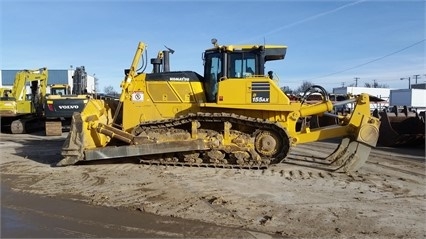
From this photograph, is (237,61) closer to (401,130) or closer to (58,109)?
(401,130)

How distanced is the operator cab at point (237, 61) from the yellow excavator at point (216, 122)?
0.08 feet

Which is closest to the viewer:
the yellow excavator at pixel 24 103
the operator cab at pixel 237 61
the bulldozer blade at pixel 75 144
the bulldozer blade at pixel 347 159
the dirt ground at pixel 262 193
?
the dirt ground at pixel 262 193

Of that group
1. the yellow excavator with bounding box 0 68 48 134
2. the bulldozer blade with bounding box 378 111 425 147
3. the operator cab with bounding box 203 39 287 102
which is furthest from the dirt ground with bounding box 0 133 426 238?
the yellow excavator with bounding box 0 68 48 134

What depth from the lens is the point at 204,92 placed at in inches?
433

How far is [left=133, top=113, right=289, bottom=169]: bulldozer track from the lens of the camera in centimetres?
998

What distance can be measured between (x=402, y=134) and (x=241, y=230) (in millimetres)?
12745

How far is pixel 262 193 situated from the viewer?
7.43m

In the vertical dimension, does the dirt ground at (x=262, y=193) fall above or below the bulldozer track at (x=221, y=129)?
below

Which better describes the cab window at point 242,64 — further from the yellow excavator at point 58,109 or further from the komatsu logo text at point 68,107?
the komatsu logo text at point 68,107

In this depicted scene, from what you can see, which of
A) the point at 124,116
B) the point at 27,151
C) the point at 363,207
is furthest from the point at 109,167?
the point at 363,207

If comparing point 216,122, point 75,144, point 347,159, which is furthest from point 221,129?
point 75,144

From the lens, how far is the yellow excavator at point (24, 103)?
71.5ft

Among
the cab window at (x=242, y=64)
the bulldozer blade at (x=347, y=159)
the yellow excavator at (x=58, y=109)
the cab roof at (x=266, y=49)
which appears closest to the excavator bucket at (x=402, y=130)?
the bulldozer blade at (x=347, y=159)

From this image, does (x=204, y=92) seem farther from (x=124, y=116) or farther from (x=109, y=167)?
(x=109, y=167)
